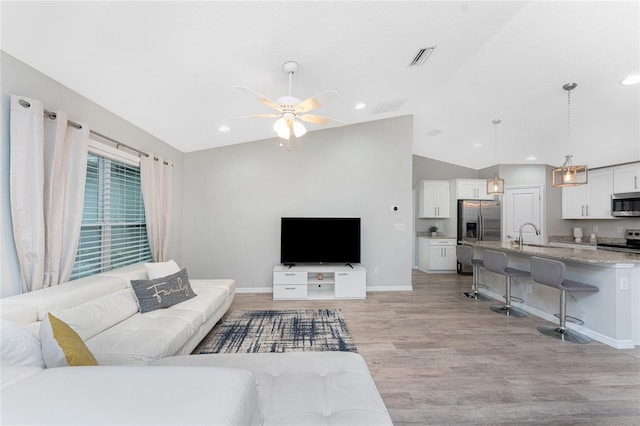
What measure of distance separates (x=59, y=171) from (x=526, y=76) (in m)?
5.18

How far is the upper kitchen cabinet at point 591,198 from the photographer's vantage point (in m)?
5.21

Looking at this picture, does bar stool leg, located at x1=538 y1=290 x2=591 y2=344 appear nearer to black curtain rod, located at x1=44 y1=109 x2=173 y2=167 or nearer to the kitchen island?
the kitchen island

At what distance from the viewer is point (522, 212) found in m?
6.35

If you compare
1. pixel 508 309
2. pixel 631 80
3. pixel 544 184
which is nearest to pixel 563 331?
pixel 508 309

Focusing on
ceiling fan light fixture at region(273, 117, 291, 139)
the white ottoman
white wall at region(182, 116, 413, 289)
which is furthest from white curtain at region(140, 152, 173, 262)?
the white ottoman

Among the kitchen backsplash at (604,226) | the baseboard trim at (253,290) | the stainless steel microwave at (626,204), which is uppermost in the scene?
the stainless steel microwave at (626,204)

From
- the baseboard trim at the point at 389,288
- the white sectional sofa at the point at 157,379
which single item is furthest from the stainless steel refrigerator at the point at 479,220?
the white sectional sofa at the point at 157,379

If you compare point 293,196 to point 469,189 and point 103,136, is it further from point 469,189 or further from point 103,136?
point 469,189

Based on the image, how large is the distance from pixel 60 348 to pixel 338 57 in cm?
298

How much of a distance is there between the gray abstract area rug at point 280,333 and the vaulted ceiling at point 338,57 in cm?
270

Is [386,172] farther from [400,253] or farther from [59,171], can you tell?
[59,171]

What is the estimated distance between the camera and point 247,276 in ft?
15.9

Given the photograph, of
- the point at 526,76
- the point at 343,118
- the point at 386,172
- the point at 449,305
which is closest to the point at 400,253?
the point at 449,305

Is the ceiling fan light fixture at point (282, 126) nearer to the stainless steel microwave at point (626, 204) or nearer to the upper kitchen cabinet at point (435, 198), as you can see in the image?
the upper kitchen cabinet at point (435, 198)
